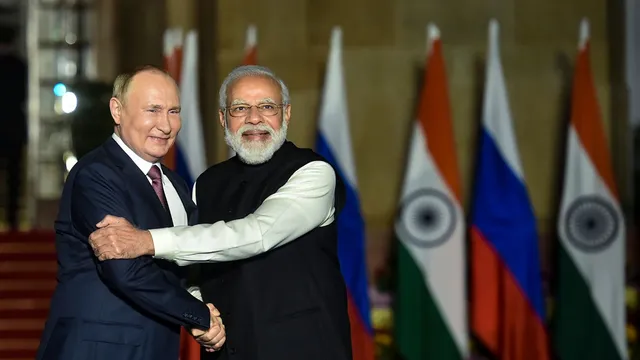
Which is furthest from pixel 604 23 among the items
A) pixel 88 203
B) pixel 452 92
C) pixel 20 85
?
pixel 20 85

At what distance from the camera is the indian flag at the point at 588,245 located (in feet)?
24.9

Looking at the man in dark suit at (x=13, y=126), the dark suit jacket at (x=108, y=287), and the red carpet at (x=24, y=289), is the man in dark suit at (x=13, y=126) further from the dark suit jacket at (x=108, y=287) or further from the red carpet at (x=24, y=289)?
the dark suit jacket at (x=108, y=287)

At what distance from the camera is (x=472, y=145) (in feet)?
29.8

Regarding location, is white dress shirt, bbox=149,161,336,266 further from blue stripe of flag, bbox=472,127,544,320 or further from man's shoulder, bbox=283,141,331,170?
blue stripe of flag, bbox=472,127,544,320

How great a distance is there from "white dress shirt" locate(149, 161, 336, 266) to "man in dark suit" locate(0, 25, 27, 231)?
11015mm

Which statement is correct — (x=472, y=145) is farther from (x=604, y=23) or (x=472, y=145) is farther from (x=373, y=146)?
(x=604, y=23)

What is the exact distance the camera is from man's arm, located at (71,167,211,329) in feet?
11.3

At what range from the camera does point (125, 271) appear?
346cm

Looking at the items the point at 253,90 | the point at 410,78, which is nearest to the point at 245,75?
the point at 253,90

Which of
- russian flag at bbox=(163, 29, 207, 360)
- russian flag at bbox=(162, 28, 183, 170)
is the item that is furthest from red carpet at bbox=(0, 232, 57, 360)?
russian flag at bbox=(162, 28, 183, 170)

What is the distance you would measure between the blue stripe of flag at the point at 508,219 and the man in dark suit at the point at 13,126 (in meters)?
8.06

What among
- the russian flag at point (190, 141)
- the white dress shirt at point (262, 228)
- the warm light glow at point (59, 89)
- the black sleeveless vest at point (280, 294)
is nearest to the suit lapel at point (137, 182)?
the white dress shirt at point (262, 228)

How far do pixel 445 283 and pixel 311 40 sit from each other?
270 cm

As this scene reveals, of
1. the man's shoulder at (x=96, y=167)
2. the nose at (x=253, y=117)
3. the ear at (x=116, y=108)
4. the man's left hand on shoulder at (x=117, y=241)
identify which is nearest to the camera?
the man's left hand on shoulder at (x=117, y=241)
